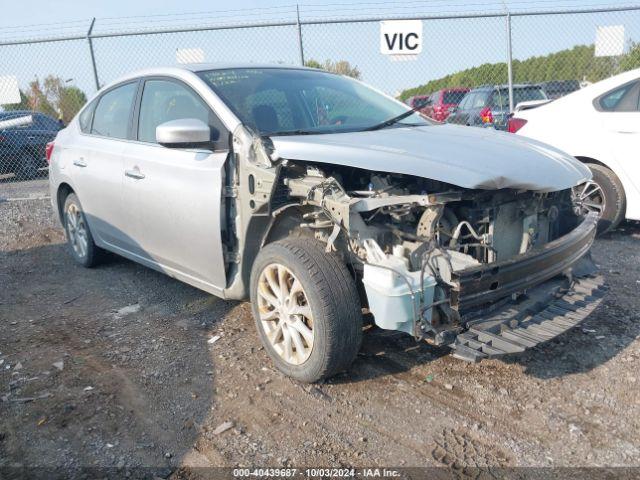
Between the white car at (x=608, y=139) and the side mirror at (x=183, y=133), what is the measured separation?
12.4 ft

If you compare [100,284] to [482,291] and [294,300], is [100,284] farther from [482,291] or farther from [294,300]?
[482,291]

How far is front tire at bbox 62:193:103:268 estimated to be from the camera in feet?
17.4

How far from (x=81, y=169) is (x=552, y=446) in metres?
4.26

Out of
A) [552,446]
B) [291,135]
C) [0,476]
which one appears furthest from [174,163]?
[552,446]

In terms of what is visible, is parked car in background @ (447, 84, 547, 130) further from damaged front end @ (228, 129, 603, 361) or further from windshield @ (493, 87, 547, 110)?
damaged front end @ (228, 129, 603, 361)

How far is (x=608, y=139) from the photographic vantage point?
18.5ft

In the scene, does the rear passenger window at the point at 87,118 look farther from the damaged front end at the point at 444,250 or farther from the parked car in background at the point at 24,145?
the parked car in background at the point at 24,145

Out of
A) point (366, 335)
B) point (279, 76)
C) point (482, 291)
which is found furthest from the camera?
point (279, 76)

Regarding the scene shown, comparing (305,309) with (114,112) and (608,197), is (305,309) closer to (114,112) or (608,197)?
(114,112)

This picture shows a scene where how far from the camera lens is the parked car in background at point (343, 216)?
2.76 meters

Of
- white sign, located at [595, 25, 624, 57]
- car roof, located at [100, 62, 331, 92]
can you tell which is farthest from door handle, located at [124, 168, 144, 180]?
white sign, located at [595, 25, 624, 57]

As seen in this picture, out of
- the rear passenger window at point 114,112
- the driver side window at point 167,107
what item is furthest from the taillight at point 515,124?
the rear passenger window at point 114,112

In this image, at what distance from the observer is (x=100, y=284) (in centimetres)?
512

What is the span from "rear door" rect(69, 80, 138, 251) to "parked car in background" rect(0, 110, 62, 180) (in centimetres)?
707
